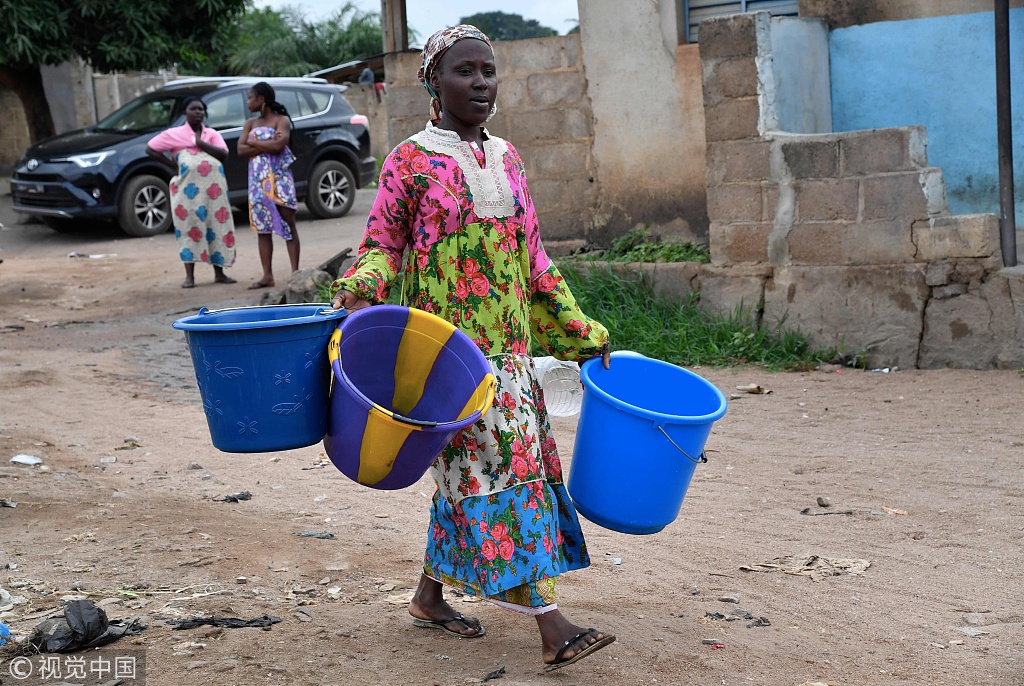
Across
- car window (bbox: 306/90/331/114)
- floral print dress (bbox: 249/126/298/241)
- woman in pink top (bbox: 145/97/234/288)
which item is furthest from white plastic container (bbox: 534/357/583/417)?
car window (bbox: 306/90/331/114)

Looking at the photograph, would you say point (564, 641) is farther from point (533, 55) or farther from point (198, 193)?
point (198, 193)

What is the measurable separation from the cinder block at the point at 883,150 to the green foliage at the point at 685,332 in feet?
3.58

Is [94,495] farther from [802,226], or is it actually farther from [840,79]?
[840,79]

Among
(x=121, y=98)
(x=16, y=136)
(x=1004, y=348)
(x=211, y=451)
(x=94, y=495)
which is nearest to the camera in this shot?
(x=94, y=495)

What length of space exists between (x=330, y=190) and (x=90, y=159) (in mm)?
3138

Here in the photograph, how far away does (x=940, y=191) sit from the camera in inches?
238

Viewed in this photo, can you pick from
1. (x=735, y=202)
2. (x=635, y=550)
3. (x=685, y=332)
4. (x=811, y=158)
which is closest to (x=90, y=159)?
(x=685, y=332)

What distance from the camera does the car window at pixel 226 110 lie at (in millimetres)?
13312

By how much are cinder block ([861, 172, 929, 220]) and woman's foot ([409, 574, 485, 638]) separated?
403 centimetres

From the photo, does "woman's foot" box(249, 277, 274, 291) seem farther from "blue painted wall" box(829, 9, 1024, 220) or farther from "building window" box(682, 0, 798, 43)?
"blue painted wall" box(829, 9, 1024, 220)

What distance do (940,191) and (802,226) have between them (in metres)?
0.79

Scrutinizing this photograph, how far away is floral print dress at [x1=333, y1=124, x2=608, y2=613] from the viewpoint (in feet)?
9.19

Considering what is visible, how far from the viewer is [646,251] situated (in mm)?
7426

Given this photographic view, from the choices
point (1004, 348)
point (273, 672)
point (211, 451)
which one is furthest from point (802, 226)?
point (273, 672)
